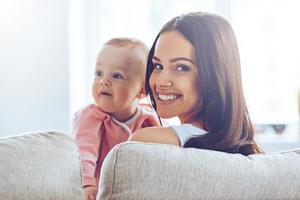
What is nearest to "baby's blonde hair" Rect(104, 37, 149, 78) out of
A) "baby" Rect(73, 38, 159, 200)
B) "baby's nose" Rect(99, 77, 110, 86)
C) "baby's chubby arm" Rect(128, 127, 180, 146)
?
"baby" Rect(73, 38, 159, 200)

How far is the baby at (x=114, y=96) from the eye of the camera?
5.40 ft

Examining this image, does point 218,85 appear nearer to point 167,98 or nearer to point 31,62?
point 167,98

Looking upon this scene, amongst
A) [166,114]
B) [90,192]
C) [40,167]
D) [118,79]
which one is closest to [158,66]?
[166,114]

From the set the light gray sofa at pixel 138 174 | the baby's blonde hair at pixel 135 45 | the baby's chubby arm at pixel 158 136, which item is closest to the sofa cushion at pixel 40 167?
the light gray sofa at pixel 138 174

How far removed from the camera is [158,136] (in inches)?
51.4

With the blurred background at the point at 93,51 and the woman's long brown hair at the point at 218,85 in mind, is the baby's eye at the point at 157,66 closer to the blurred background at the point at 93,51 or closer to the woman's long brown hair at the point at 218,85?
the woman's long brown hair at the point at 218,85

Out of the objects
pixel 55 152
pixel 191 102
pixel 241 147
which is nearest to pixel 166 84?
pixel 191 102

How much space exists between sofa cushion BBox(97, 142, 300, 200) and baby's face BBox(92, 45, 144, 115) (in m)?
0.54

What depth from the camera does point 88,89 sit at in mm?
2480

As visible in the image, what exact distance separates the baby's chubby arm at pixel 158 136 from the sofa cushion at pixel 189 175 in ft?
0.48

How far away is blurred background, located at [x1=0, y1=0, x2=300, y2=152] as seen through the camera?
2.21 metres

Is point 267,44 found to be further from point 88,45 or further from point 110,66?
point 110,66

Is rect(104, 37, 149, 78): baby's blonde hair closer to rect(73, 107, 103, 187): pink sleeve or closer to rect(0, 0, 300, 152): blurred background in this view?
rect(73, 107, 103, 187): pink sleeve

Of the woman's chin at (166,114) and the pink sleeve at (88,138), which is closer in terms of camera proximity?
the woman's chin at (166,114)
